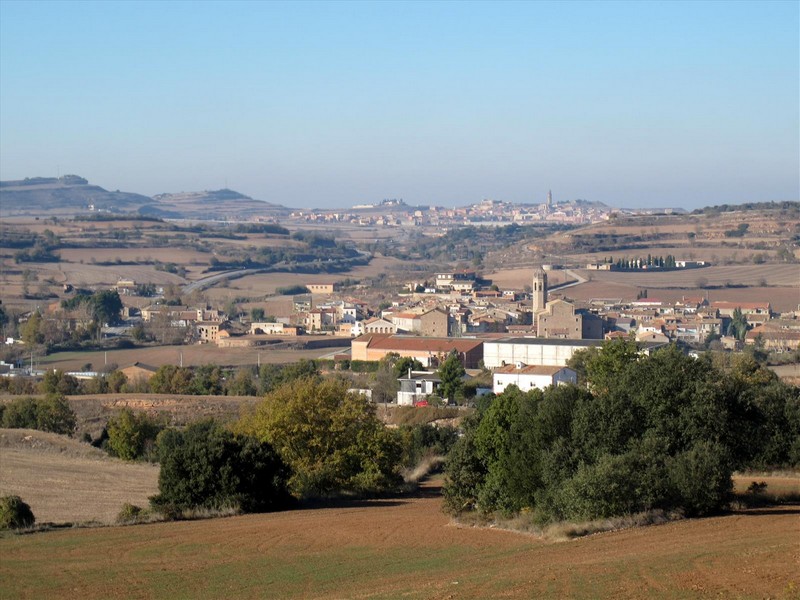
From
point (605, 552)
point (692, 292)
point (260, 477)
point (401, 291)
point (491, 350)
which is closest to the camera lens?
point (605, 552)

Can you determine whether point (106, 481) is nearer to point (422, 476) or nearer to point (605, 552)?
point (422, 476)

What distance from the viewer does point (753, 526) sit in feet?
53.5

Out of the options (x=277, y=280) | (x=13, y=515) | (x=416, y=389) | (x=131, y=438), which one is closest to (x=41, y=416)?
(x=131, y=438)

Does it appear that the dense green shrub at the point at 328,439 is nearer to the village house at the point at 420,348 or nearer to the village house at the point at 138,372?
the village house at the point at 138,372

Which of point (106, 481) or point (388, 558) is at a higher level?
point (388, 558)

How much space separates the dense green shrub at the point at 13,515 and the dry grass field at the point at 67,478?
1.00m

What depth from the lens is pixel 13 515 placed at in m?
20.2

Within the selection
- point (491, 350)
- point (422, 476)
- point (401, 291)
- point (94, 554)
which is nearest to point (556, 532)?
point (94, 554)

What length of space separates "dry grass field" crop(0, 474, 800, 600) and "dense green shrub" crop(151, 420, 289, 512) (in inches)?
43.0

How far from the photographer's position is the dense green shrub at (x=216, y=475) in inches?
858

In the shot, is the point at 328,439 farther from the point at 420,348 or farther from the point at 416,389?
the point at 420,348

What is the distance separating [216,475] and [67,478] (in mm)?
8398

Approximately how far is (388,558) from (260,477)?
6.57 metres

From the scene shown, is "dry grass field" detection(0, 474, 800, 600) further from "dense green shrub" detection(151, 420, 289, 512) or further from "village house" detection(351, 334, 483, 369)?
"village house" detection(351, 334, 483, 369)
